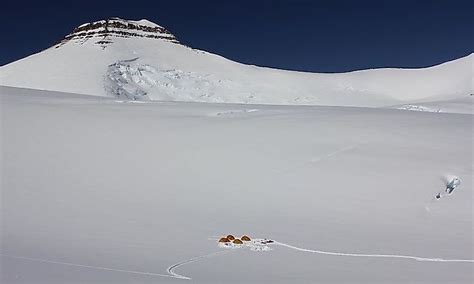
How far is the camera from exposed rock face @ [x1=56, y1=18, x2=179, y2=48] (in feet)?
262

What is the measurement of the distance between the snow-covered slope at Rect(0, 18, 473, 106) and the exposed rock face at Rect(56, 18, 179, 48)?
0.29 metres

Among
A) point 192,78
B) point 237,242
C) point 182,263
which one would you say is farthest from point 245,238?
point 192,78

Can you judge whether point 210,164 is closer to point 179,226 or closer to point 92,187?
point 92,187

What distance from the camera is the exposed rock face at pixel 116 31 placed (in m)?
80.0

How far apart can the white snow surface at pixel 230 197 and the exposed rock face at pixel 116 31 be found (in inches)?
2663

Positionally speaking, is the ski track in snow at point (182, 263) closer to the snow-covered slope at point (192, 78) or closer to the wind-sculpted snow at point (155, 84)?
the wind-sculpted snow at point (155, 84)

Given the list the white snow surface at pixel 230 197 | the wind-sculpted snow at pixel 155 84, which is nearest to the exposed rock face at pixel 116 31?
the wind-sculpted snow at pixel 155 84

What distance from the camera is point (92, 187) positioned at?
8609 mm

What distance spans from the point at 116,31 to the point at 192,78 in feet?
84.7

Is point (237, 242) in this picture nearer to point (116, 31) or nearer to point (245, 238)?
point (245, 238)

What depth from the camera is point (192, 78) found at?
59594 mm

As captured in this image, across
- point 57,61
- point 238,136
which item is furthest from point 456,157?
point 57,61

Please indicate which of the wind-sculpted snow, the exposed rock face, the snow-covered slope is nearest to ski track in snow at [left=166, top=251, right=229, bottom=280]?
the wind-sculpted snow

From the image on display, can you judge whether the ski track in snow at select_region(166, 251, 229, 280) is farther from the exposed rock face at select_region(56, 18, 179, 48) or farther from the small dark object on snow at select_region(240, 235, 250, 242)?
the exposed rock face at select_region(56, 18, 179, 48)
